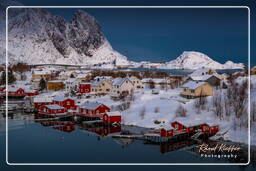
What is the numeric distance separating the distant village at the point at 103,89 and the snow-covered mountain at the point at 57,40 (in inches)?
42.8

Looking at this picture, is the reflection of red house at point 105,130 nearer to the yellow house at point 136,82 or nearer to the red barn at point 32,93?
the yellow house at point 136,82

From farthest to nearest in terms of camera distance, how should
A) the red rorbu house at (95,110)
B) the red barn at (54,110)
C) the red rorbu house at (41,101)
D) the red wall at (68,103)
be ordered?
the red rorbu house at (41,101), the red wall at (68,103), the red barn at (54,110), the red rorbu house at (95,110)

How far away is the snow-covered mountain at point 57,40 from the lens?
16.9ft

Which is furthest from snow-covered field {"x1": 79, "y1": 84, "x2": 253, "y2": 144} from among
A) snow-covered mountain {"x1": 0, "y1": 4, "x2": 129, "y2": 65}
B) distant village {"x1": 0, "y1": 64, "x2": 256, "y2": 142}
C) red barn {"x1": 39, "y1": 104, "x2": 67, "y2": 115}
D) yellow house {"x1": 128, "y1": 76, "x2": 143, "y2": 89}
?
yellow house {"x1": 128, "y1": 76, "x2": 143, "y2": 89}

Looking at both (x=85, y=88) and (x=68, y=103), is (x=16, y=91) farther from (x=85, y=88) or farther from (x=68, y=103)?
(x=68, y=103)

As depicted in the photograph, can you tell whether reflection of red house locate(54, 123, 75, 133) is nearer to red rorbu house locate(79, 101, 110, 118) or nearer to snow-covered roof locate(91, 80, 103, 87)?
red rorbu house locate(79, 101, 110, 118)

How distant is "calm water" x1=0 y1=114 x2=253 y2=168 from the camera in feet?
17.0

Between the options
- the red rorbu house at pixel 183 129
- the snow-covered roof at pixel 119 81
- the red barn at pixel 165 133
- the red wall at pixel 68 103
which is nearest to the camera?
the red rorbu house at pixel 183 129

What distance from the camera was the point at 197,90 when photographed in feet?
30.9

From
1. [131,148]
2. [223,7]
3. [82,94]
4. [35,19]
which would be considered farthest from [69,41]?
[82,94]

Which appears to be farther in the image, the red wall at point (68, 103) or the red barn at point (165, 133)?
the red wall at point (68, 103)

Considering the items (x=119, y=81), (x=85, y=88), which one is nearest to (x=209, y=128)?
(x=119, y=81)

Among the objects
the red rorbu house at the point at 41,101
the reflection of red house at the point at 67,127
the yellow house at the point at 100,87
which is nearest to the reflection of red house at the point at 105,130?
the reflection of red house at the point at 67,127

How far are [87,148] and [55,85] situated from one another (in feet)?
27.7
